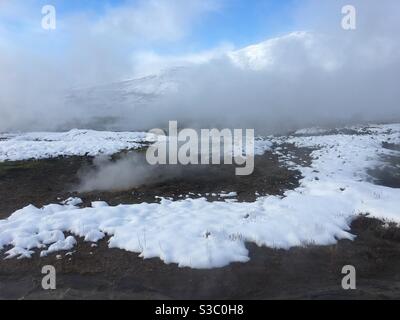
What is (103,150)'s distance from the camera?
2425cm

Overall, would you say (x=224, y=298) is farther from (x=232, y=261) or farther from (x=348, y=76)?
(x=348, y=76)

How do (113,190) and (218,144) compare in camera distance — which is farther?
(218,144)

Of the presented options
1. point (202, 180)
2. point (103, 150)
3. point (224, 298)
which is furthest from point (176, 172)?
point (224, 298)

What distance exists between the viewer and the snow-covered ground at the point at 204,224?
356 inches

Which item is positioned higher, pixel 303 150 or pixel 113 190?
pixel 303 150

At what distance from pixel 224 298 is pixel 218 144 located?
878 inches

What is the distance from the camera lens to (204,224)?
10.5 meters
